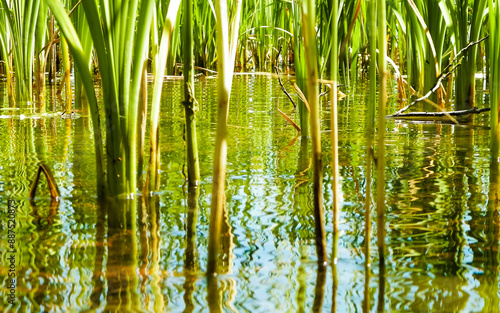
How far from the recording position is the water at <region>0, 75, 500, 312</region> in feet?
2.81

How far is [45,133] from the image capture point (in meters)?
2.34

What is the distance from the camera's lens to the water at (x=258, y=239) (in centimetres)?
86

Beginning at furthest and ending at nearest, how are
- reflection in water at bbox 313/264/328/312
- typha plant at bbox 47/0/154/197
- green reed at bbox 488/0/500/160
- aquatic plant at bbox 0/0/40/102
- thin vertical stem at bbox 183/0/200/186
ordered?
aquatic plant at bbox 0/0/40/102 → green reed at bbox 488/0/500/160 → thin vertical stem at bbox 183/0/200/186 → typha plant at bbox 47/0/154/197 → reflection in water at bbox 313/264/328/312

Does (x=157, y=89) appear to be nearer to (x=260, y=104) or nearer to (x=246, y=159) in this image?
(x=246, y=159)

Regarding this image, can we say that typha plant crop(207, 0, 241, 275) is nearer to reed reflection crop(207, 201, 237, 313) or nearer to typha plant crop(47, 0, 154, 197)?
reed reflection crop(207, 201, 237, 313)

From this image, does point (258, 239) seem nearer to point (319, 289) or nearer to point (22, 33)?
point (319, 289)

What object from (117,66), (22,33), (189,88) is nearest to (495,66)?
(189,88)

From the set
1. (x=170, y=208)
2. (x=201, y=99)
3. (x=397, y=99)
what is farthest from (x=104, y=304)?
(x=397, y=99)

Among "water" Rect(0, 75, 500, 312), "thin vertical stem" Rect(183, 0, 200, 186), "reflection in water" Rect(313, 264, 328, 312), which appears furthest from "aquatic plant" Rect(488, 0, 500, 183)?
"reflection in water" Rect(313, 264, 328, 312)

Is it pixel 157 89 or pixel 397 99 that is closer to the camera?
pixel 157 89

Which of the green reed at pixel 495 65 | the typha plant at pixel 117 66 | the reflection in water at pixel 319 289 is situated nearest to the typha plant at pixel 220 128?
the reflection in water at pixel 319 289

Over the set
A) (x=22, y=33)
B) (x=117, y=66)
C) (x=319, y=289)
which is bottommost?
(x=319, y=289)

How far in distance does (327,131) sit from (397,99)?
1490 mm

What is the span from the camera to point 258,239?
3.66 feet
